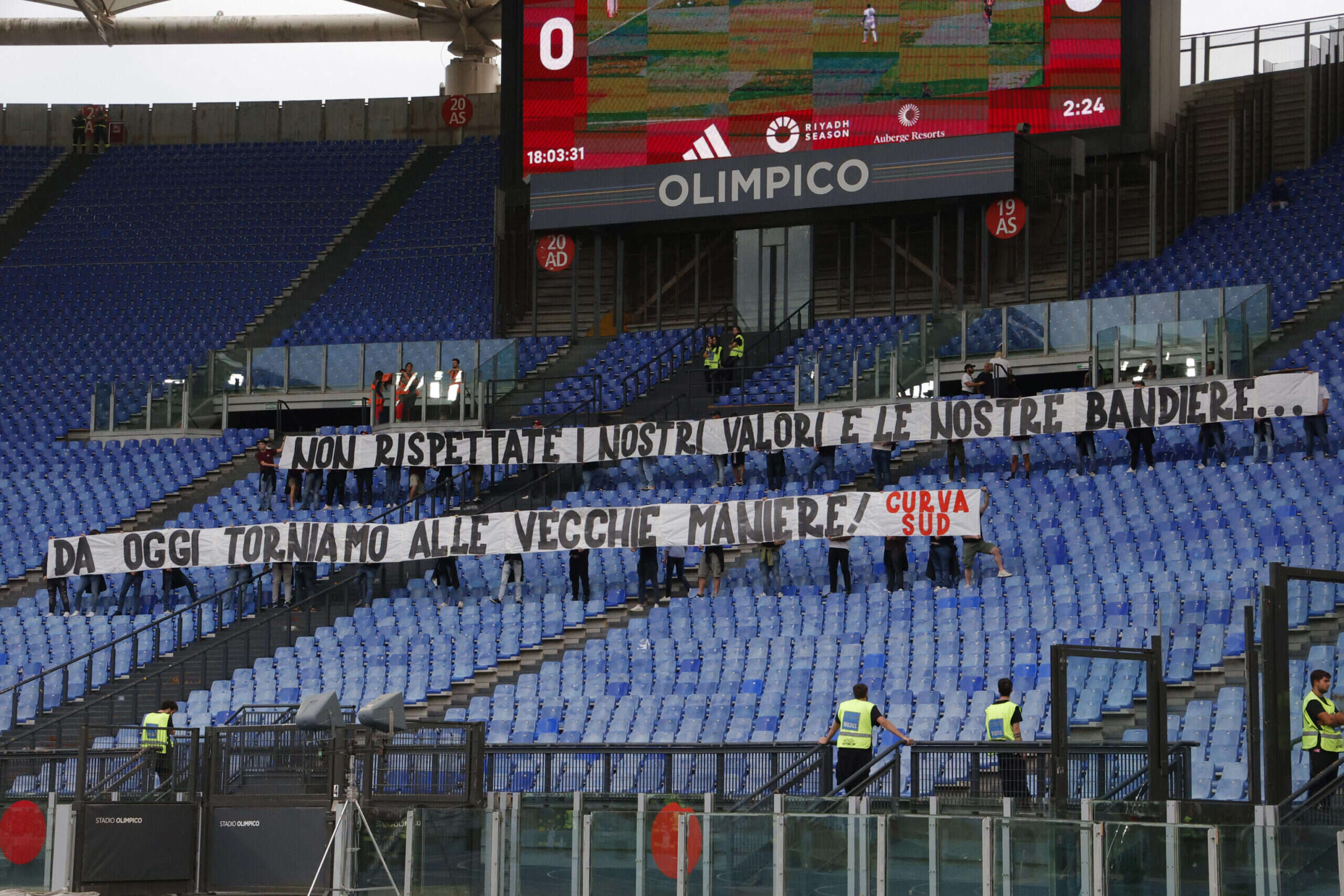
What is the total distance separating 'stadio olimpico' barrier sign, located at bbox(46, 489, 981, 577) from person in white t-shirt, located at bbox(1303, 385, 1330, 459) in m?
4.60

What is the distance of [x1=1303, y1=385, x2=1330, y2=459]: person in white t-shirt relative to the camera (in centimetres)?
2417

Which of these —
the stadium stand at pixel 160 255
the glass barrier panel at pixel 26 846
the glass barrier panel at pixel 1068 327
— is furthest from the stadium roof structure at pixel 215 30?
the glass barrier panel at pixel 26 846

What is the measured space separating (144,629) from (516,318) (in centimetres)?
1438

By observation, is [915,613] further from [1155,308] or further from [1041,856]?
[1041,856]

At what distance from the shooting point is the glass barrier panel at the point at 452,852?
45.1 ft

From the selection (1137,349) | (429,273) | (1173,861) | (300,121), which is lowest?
(1173,861)

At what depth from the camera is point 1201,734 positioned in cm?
1642

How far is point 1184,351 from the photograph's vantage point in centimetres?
2748

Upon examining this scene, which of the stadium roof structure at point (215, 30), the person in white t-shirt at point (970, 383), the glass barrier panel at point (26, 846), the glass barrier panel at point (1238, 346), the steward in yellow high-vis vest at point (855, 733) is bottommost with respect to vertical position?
the glass barrier panel at point (26, 846)

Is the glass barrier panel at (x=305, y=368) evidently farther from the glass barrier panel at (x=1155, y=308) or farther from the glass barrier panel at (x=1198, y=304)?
the glass barrier panel at (x=1198, y=304)

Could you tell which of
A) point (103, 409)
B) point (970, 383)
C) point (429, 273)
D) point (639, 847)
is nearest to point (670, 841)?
point (639, 847)

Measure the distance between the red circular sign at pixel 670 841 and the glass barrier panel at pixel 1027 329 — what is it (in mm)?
17566

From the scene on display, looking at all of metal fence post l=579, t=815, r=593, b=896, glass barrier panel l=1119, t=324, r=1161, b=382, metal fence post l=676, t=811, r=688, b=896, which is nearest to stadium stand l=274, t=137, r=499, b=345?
glass barrier panel l=1119, t=324, r=1161, b=382

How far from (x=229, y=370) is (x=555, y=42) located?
8481mm
